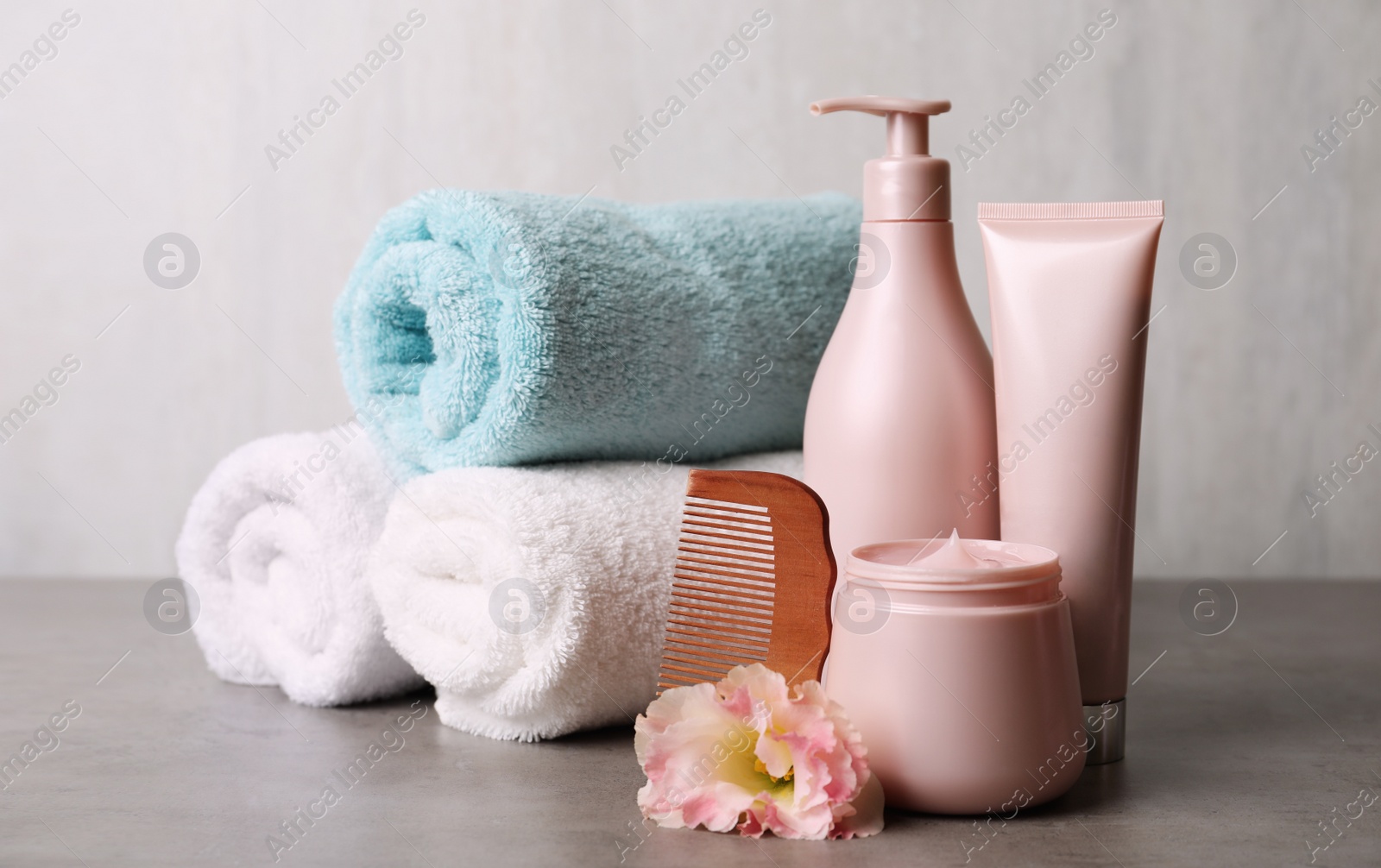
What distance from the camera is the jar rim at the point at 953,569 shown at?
0.58 m

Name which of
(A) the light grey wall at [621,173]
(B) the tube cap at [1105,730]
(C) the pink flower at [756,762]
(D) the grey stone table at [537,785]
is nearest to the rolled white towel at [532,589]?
(D) the grey stone table at [537,785]

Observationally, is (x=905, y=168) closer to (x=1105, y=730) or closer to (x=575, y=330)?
(x=575, y=330)

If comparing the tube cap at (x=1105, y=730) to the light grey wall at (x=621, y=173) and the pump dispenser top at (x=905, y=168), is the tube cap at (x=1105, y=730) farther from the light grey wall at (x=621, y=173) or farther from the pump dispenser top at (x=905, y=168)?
the light grey wall at (x=621, y=173)

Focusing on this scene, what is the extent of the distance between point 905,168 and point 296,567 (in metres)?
0.47

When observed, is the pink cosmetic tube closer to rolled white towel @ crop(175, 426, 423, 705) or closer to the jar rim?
the jar rim

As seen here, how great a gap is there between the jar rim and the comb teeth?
0.21 feet

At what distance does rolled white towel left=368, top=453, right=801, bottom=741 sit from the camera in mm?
716

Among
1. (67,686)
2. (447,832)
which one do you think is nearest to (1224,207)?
(447,832)

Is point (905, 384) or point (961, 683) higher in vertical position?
point (905, 384)

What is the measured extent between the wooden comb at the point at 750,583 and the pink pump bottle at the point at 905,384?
0.04 meters

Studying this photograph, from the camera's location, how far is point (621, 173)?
1269 millimetres

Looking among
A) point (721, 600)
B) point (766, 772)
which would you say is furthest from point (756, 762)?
point (721, 600)

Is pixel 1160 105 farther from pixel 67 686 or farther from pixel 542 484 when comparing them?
pixel 67 686

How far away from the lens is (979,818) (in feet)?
1.97
